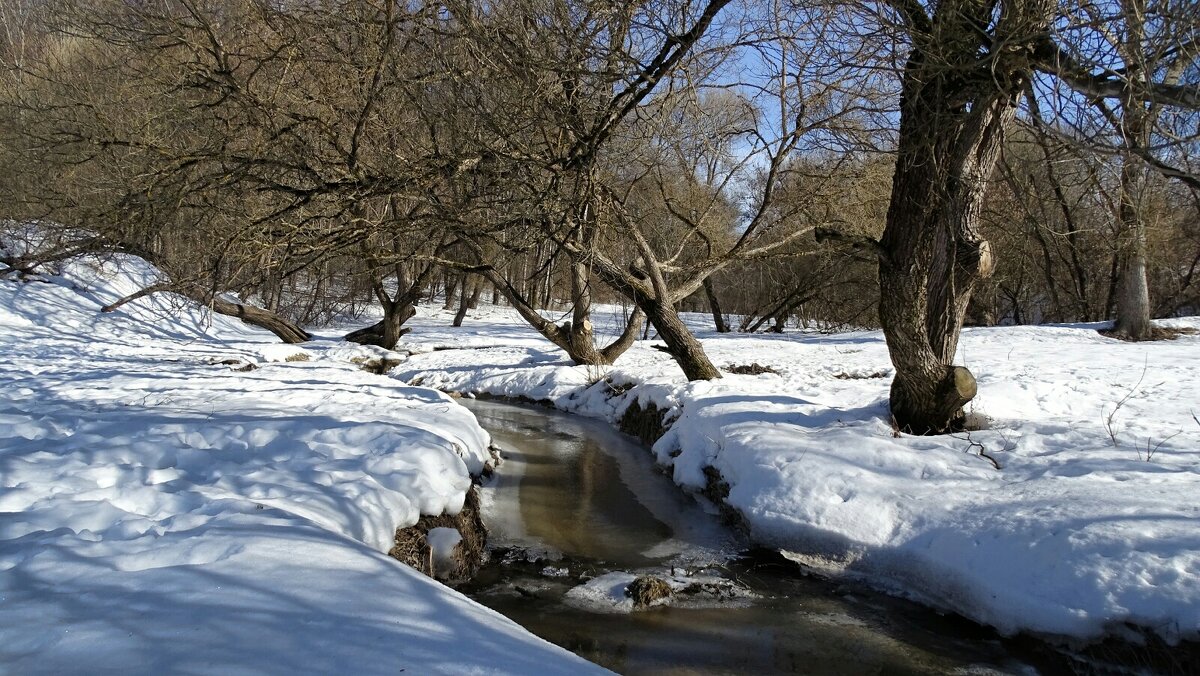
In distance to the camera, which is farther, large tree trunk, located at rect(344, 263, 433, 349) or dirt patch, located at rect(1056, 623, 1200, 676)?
large tree trunk, located at rect(344, 263, 433, 349)

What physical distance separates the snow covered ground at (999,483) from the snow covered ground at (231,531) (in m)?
2.85

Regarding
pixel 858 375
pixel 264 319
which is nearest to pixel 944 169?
pixel 858 375

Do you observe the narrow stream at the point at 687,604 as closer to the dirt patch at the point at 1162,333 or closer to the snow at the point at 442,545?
the snow at the point at 442,545

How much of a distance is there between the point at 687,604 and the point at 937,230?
410 centimetres

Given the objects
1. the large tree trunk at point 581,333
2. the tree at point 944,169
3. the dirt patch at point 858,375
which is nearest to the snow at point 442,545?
the tree at point 944,169

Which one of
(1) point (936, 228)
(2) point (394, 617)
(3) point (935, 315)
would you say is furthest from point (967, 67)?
(2) point (394, 617)

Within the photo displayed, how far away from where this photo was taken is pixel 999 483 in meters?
5.41

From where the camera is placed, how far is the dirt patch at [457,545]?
483cm

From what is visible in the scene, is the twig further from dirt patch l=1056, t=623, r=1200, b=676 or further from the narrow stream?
the narrow stream

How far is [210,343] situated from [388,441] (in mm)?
13452

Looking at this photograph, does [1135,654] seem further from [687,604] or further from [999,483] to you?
[687,604]

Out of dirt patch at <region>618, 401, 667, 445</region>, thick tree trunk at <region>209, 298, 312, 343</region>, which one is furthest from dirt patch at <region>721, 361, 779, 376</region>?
thick tree trunk at <region>209, 298, 312, 343</region>

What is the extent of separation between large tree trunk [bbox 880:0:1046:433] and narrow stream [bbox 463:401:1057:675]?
2.40 m

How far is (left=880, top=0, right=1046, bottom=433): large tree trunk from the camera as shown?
5457mm
